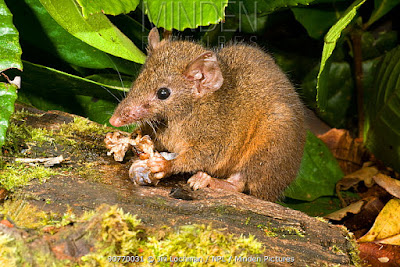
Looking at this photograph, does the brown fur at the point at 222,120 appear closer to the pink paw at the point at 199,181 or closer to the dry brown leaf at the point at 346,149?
the pink paw at the point at 199,181

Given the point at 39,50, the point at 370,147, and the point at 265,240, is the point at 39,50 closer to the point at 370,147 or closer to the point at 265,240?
the point at 265,240

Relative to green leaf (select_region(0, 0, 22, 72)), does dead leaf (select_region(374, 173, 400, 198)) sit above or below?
below

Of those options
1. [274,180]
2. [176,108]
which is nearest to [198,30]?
[176,108]

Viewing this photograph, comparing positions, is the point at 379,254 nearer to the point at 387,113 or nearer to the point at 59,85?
the point at 387,113

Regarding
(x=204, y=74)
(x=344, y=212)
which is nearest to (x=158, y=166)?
(x=204, y=74)

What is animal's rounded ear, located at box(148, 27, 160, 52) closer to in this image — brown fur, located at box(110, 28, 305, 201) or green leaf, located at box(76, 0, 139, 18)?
brown fur, located at box(110, 28, 305, 201)

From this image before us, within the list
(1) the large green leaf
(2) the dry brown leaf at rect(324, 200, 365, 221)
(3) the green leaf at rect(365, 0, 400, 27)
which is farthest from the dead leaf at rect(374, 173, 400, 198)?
(1) the large green leaf

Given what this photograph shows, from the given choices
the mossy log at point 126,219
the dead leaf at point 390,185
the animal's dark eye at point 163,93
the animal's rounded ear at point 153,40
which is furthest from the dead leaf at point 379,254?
the animal's rounded ear at point 153,40
